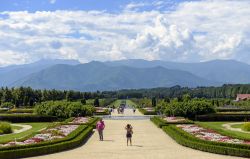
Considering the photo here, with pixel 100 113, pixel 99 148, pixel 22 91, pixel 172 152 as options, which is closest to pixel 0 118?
pixel 100 113

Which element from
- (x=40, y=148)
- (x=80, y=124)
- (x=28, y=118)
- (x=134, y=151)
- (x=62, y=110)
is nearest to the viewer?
(x=40, y=148)

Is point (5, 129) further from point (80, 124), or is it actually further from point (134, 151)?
point (134, 151)

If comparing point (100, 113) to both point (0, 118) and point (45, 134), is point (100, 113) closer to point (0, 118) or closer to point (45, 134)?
point (0, 118)

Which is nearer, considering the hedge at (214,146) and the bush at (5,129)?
the hedge at (214,146)

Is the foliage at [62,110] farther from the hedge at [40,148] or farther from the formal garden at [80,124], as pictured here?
the hedge at [40,148]

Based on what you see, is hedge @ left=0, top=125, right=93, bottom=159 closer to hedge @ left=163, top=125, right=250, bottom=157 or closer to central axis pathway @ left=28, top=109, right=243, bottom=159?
central axis pathway @ left=28, top=109, right=243, bottom=159

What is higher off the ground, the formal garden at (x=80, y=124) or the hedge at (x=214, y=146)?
the formal garden at (x=80, y=124)

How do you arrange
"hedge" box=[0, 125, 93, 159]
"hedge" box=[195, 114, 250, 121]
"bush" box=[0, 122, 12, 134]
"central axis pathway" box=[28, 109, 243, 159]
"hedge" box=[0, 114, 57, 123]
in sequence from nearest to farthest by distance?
1. "hedge" box=[0, 125, 93, 159]
2. "central axis pathway" box=[28, 109, 243, 159]
3. "bush" box=[0, 122, 12, 134]
4. "hedge" box=[0, 114, 57, 123]
5. "hedge" box=[195, 114, 250, 121]

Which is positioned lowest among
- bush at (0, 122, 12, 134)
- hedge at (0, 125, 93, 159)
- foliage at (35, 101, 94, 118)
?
hedge at (0, 125, 93, 159)

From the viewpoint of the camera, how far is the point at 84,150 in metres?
→ 25.5

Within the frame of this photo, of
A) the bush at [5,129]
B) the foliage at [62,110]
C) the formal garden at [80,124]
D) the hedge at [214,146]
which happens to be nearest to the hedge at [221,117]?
the formal garden at [80,124]

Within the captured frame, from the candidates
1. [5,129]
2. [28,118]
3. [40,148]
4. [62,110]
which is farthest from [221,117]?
[40,148]

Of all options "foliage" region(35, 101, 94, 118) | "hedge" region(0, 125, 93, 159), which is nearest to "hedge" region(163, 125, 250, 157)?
"hedge" region(0, 125, 93, 159)

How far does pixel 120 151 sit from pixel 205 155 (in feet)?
15.3
